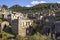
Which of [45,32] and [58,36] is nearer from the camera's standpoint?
[58,36]

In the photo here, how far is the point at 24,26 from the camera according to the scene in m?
29.0

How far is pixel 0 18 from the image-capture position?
3531 centimetres

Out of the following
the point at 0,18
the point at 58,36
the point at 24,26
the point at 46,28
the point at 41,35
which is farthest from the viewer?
the point at 0,18

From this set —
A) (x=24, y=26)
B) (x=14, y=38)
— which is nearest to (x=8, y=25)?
(x=24, y=26)

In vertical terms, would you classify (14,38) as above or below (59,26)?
below

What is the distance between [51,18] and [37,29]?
188cm

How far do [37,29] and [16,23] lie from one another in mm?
2426

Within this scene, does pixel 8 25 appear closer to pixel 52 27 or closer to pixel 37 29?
pixel 37 29

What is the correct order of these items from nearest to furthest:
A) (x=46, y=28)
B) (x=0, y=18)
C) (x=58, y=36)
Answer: (x=58, y=36), (x=46, y=28), (x=0, y=18)

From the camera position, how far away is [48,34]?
2594 cm

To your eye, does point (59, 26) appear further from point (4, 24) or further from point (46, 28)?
point (4, 24)

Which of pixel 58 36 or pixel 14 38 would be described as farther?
pixel 14 38

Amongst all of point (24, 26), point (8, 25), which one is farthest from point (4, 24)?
point (24, 26)

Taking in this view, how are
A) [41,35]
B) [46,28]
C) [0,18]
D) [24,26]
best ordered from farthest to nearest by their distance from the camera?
1. [0,18]
2. [24,26]
3. [46,28]
4. [41,35]
